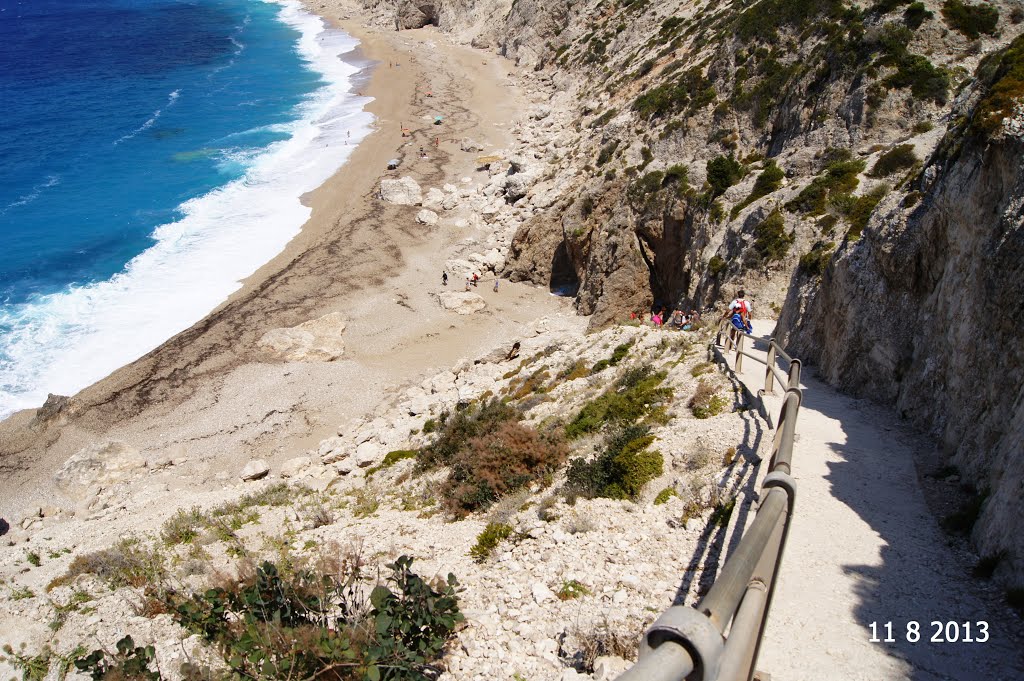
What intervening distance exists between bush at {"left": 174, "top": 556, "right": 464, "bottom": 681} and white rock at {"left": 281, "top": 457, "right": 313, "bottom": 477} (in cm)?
1415

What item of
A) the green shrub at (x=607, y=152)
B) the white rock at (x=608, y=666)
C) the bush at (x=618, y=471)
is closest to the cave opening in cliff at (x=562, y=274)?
the green shrub at (x=607, y=152)

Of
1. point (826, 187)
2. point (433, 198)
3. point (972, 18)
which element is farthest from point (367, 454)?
point (433, 198)

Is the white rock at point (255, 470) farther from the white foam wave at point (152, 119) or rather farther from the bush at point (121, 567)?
the white foam wave at point (152, 119)

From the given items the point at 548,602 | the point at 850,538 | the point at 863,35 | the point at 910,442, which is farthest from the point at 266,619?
the point at 863,35

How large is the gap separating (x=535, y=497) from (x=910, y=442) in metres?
6.15

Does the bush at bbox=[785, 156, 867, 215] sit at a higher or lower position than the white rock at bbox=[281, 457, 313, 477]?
higher

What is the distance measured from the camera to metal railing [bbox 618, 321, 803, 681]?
2.50 meters

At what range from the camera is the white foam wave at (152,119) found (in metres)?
60.1

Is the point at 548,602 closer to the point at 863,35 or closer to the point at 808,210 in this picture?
the point at 808,210

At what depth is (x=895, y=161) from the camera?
1997cm

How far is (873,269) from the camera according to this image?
44.9ft

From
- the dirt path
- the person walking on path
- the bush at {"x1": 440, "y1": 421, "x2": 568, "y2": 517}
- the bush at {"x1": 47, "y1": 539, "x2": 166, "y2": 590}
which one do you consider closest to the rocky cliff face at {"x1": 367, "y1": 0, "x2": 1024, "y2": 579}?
the dirt path

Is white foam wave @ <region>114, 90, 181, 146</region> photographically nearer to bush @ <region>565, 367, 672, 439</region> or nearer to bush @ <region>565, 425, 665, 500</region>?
bush @ <region>565, 367, 672, 439</region>

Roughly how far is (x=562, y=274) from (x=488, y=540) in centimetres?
2790
